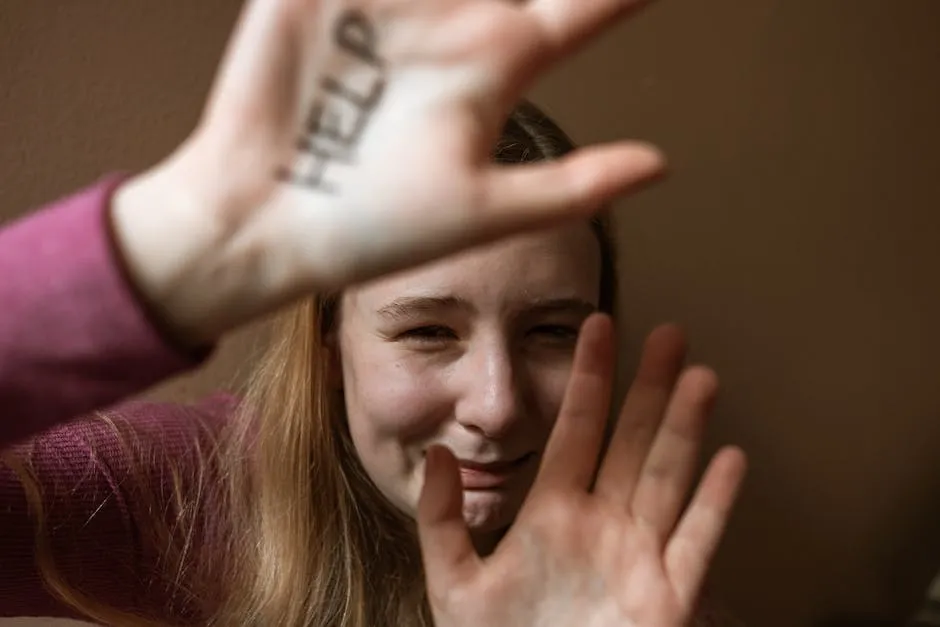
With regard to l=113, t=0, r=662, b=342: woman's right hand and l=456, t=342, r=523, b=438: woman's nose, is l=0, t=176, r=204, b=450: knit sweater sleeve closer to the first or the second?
l=113, t=0, r=662, b=342: woman's right hand

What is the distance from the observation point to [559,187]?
312 mm

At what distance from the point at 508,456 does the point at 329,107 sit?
0.34 m

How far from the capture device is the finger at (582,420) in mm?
491

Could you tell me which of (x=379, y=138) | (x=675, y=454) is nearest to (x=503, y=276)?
(x=675, y=454)

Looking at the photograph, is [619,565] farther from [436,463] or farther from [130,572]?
[130,572]

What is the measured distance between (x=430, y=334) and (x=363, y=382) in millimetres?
60

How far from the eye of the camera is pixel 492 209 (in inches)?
12.1

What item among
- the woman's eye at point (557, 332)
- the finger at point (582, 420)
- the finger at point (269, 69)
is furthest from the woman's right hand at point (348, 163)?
the woman's eye at point (557, 332)

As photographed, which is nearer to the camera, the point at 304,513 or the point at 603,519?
the point at 603,519

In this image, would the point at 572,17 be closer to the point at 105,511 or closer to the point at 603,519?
the point at 603,519

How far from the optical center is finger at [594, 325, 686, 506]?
488 millimetres

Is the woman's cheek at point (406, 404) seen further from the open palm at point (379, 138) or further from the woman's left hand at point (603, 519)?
the open palm at point (379, 138)

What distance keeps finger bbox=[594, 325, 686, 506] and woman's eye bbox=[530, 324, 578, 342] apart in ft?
0.40

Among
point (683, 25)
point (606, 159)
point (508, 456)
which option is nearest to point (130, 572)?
point (508, 456)
